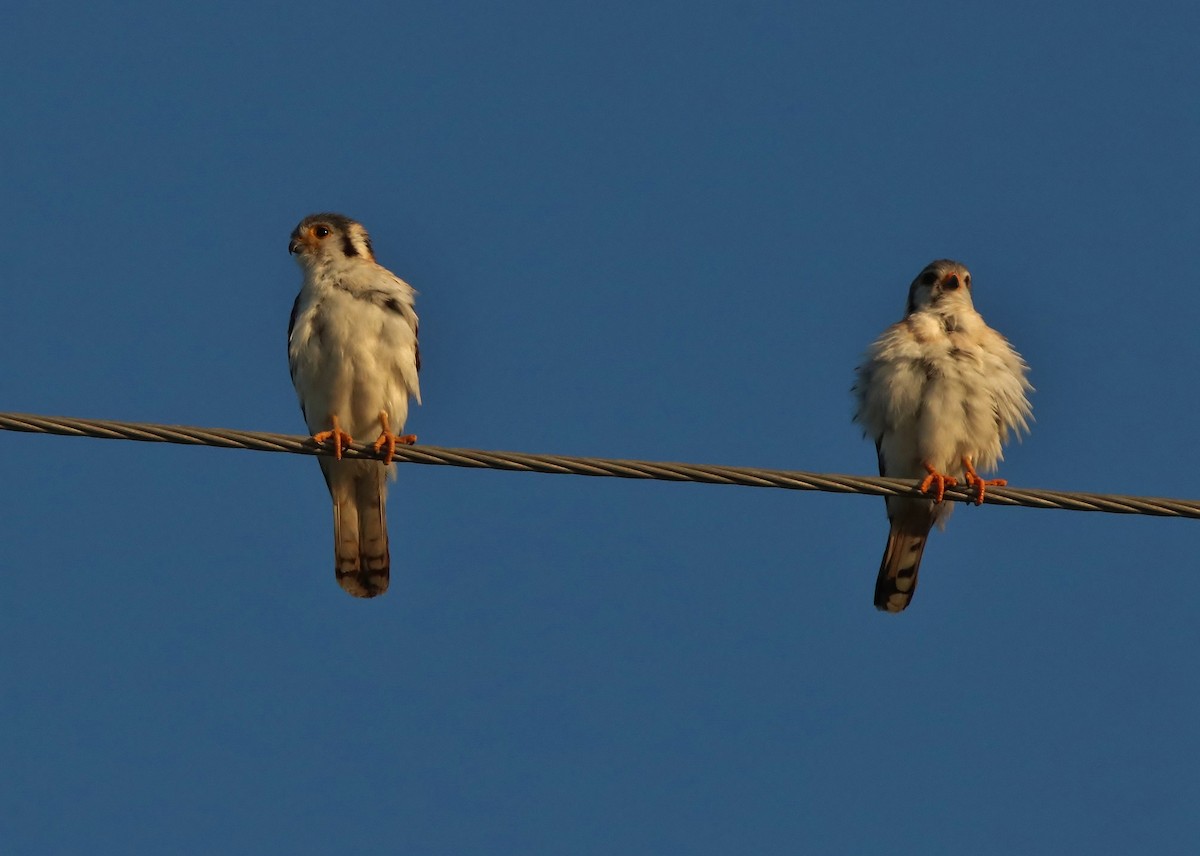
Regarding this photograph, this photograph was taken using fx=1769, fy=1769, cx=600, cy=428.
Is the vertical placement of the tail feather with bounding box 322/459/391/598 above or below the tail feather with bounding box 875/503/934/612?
below

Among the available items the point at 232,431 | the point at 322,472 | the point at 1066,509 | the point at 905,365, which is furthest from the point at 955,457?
the point at 232,431

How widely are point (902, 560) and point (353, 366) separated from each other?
10.2 feet

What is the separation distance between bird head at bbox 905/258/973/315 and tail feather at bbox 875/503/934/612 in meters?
1.11

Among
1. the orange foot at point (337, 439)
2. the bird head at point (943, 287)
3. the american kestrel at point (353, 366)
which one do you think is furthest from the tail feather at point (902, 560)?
the orange foot at point (337, 439)

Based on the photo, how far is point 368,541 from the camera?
9344 millimetres

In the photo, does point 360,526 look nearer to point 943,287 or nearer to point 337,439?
point 337,439

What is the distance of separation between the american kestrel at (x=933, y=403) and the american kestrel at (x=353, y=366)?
2417mm

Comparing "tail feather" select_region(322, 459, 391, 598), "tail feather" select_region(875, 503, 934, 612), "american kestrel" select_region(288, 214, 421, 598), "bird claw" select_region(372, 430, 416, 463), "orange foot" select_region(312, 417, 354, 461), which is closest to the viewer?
"bird claw" select_region(372, 430, 416, 463)

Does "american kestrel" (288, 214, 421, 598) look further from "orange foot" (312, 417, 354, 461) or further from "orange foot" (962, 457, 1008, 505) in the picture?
"orange foot" (962, 457, 1008, 505)

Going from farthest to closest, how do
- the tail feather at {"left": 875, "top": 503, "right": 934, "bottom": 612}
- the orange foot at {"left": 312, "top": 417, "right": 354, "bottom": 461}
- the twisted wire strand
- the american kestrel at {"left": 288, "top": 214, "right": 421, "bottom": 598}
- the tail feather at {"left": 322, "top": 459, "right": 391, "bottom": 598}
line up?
the tail feather at {"left": 875, "top": 503, "right": 934, "bottom": 612}
the tail feather at {"left": 322, "top": 459, "right": 391, "bottom": 598}
the american kestrel at {"left": 288, "top": 214, "right": 421, "bottom": 598}
the orange foot at {"left": 312, "top": 417, "right": 354, "bottom": 461}
the twisted wire strand

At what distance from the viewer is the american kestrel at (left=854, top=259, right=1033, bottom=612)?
8922mm

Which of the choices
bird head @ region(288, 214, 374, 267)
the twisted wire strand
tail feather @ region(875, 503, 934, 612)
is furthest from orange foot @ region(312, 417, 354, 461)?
tail feather @ region(875, 503, 934, 612)

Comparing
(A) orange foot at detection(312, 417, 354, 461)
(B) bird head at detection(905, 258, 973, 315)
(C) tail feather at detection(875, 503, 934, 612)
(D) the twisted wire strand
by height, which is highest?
(B) bird head at detection(905, 258, 973, 315)

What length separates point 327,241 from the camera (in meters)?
9.44
